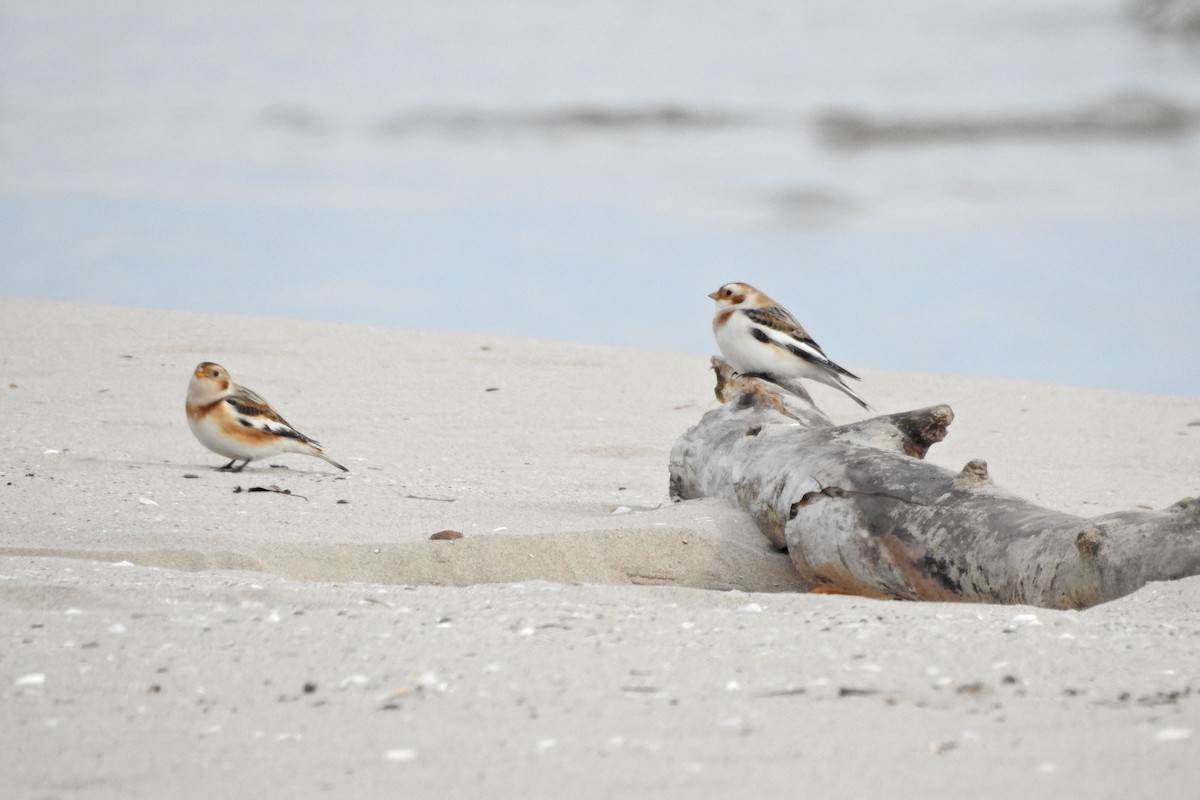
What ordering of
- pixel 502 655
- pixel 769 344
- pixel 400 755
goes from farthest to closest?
pixel 769 344
pixel 502 655
pixel 400 755

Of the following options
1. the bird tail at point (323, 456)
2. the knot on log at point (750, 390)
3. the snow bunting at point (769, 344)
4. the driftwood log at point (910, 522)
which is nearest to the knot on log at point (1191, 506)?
the driftwood log at point (910, 522)

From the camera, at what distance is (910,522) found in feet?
15.6

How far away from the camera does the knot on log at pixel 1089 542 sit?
4.16 metres

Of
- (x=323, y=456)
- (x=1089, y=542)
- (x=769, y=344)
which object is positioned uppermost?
(x=769, y=344)

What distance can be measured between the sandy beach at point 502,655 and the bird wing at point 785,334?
3.17ft

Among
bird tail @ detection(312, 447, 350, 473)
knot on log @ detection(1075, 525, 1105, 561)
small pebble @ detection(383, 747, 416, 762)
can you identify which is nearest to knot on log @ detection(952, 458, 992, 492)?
knot on log @ detection(1075, 525, 1105, 561)

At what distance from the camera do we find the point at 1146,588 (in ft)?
13.2

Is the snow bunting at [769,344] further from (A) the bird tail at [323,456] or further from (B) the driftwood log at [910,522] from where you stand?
(A) the bird tail at [323,456]

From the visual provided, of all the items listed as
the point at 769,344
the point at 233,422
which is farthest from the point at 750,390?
the point at 233,422

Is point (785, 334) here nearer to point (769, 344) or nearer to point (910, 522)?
point (769, 344)

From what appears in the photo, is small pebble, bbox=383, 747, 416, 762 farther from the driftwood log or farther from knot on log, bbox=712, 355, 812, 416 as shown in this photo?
knot on log, bbox=712, 355, 812, 416

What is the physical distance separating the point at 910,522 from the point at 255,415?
348 cm

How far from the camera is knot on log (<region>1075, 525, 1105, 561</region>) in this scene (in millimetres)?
4160

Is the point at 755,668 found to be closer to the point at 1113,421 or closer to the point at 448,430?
the point at 448,430
